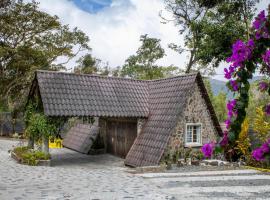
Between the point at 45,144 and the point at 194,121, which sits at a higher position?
the point at 194,121

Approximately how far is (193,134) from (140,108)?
3378 millimetres

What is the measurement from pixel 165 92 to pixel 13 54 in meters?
21.7

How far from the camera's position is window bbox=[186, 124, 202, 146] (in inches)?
757

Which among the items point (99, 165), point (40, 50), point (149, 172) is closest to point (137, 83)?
point (99, 165)

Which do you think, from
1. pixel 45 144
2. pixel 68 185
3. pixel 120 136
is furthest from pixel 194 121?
pixel 68 185

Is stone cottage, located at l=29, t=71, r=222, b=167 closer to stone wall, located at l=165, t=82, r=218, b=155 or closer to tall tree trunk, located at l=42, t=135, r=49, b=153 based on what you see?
stone wall, located at l=165, t=82, r=218, b=155

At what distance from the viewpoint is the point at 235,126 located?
8.19 ft

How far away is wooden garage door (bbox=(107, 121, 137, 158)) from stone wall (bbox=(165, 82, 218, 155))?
2851mm

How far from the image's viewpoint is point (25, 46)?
36812mm

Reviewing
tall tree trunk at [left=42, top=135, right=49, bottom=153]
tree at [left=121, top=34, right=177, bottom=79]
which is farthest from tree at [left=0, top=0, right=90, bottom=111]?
tall tree trunk at [left=42, top=135, right=49, bottom=153]

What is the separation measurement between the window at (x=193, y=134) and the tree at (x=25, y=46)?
72.6 ft

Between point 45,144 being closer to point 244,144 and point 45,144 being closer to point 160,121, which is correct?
point 160,121

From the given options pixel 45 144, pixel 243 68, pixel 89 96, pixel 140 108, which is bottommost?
pixel 45 144

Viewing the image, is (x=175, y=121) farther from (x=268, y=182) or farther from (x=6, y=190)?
(x=6, y=190)
